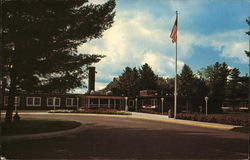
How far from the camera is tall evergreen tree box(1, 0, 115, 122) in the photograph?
13625 mm

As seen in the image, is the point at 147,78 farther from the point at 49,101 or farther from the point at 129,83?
the point at 49,101

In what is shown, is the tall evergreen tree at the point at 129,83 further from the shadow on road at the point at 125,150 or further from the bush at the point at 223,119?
the shadow on road at the point at 125,150

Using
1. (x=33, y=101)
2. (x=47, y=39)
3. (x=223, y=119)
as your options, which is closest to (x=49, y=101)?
(x=33, y=101)

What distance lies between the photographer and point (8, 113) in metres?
16.2

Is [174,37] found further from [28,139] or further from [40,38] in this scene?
[28,139]

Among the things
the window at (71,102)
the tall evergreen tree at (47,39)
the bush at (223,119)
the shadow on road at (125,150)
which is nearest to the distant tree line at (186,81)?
the window at (71,102)

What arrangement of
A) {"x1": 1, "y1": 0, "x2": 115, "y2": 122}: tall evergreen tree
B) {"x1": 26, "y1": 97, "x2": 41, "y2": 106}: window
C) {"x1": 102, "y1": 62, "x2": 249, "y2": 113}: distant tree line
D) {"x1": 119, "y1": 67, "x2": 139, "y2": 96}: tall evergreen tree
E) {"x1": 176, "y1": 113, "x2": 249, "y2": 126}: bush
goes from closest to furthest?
{"x1": 1, "y1": 0, "x2": 115, "y2": 122}: tall evergreen tree < {"x1": 176, "y1": 113, "x2": 249, "y2": 126}: bush < {"x1": 26, "y1": 97, "x2": 41, "y2": 106}: window < {"x1": 102, "y1": 62, "x2": 249, "y2": 113}: distant tree line < {"x1": 119, "y1": 67, "x2": 139, "y2": 96}: tall evergreen tree

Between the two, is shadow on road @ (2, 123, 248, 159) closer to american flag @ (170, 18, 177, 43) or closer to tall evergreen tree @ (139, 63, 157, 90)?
american flag @ (170, 18, 177, 43)

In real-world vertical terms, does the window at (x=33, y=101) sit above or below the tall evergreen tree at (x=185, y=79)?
below

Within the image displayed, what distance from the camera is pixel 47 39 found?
46.9 feet

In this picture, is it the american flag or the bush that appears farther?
the american flag

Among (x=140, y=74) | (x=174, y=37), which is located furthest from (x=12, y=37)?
(x=140, y=74)

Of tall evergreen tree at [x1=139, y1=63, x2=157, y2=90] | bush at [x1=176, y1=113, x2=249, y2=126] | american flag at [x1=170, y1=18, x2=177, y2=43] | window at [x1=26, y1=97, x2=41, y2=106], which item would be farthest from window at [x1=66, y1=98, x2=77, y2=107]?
tall evergreen tree at [x1=139, y1=63, x2=157, y2=90]

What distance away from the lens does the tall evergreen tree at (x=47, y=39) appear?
1362 cm
